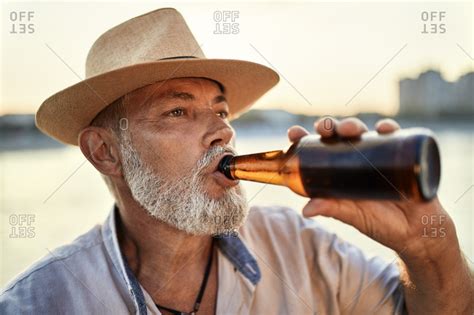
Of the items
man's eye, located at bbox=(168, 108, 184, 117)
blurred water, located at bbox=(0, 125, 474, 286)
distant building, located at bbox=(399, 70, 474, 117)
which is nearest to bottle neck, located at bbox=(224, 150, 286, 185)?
man's eye, located at bbox=(168, 108, 184, 117)

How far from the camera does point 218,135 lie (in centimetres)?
175

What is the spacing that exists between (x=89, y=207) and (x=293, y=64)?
3566mm

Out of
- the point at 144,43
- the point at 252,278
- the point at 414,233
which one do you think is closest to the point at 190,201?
the point at 252,278

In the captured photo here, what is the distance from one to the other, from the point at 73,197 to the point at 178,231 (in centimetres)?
429

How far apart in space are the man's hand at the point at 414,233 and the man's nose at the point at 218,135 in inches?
15.0

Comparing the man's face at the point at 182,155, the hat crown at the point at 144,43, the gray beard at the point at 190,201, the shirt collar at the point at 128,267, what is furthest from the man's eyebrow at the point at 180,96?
the shirt collar at the point at 128,267

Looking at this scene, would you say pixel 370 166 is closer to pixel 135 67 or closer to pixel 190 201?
pixel 190 201

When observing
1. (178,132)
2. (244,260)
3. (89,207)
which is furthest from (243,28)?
(89,207)

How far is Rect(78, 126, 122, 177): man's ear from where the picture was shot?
2035 millimetres

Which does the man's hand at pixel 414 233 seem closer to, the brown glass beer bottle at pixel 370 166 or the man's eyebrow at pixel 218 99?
the brown glass beer bottle at pixel 370 166

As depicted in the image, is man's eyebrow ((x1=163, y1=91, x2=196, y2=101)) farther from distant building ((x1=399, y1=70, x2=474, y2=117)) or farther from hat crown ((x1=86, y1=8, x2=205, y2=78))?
distant building ((x1=399, y1=70, x2=474, y2=117))

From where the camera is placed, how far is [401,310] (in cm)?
176

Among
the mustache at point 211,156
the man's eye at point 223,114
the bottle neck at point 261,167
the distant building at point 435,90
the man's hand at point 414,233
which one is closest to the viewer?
the man's hand at point 414,233

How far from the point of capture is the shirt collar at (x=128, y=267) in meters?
1.82
